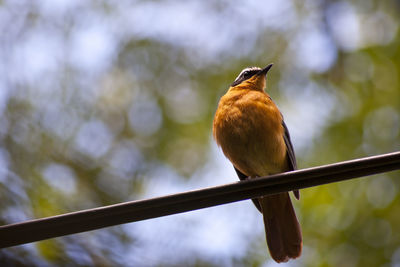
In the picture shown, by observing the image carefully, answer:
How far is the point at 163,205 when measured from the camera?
2.26 meters

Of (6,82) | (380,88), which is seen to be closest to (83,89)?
(6,82)

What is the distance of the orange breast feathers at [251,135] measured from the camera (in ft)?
14.4

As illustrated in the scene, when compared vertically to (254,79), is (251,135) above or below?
below

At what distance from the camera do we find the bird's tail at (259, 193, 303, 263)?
4.33 meters

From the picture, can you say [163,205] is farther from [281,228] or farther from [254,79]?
[254,79]

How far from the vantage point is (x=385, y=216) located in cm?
671

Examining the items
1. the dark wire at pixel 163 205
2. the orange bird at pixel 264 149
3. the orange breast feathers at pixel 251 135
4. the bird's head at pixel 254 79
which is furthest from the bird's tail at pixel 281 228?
the dark wire at pixel 163 205

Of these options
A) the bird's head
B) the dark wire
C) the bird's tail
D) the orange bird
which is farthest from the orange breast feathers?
the dark wire

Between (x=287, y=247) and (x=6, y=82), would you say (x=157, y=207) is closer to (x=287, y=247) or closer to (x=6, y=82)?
(x=287, y=247)

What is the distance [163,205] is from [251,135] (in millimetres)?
2215

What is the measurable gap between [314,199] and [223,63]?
2932 mm

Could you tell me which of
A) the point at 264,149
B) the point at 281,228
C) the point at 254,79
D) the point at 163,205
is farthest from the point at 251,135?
the point at 163,205

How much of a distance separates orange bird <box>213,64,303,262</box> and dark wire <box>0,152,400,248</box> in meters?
1.95

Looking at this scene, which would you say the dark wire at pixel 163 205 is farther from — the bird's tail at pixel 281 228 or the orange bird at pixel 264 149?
the bird's tail at pixel 281 228
